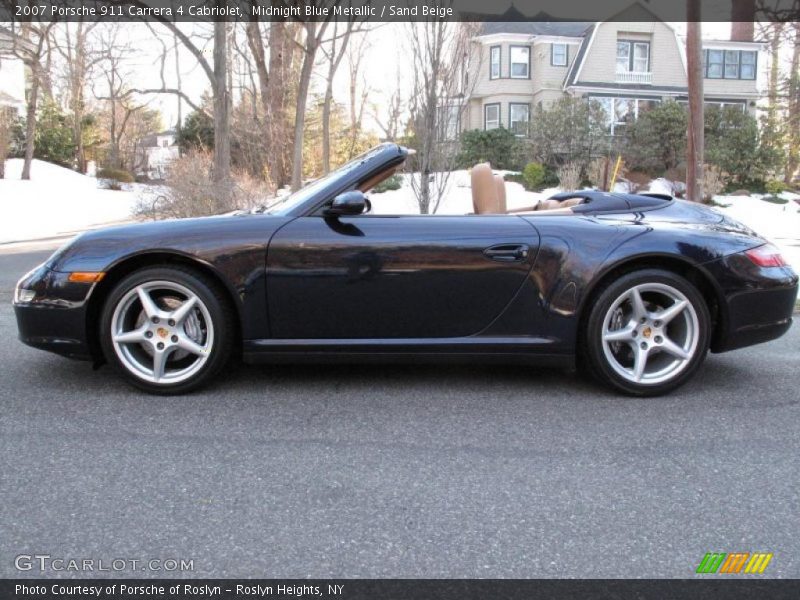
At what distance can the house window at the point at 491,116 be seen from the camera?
3594 cm

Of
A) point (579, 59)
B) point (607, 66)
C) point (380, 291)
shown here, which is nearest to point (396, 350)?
point (380, 291)

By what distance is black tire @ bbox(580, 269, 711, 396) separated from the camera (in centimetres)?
394

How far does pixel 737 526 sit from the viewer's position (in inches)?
101

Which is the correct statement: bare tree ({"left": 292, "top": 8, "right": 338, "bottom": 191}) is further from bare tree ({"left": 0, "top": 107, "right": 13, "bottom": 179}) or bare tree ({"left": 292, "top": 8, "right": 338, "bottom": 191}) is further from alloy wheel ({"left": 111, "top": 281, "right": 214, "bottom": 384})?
bare tree ({"left": 0, "top": 107, "right": 13, "bottom": 179})

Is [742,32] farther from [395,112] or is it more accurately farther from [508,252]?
[508,252]

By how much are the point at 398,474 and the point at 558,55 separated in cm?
3564

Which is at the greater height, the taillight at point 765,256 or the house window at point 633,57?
the house window at point 633,57

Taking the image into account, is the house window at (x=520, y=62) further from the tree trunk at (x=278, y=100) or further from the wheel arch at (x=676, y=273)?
the wheel arch at (x=676, y=273)

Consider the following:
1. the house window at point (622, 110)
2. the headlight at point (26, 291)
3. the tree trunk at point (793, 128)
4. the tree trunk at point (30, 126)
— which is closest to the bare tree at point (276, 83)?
the house window at point (622, 110)

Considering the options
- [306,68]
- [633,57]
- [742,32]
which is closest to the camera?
[306,68]

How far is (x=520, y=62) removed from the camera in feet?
A: 118

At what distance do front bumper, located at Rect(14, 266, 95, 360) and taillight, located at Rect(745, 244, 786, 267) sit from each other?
11.7ft
